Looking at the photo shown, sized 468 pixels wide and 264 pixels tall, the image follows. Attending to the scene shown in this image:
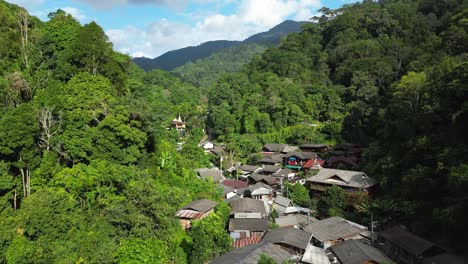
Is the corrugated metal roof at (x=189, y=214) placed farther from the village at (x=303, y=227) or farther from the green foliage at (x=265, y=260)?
the green foliage at (x=265, y=260)

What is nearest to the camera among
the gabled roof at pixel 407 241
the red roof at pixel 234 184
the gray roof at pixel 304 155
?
the gabled roof at pixel 407 241

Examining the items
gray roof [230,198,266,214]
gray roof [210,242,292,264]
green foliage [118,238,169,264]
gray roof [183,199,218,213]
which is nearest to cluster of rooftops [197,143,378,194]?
gray roof [230,198,266,214]

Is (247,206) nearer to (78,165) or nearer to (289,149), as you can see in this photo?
(78,165)

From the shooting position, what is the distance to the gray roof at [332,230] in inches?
728

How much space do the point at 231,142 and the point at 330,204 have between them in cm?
1998

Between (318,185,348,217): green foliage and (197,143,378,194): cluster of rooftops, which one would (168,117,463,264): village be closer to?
(197,143,378,194): cluster of rooftops

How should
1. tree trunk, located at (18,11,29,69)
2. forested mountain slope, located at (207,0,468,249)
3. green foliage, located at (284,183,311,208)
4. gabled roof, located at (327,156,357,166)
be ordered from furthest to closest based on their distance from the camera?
gabled roof, located at (327,156,357,166) < green foliage, located at (284,183,311,208) < tree trunk, located at (18,11,29,69) < forested mountain slope, located at (207,0,468,249)

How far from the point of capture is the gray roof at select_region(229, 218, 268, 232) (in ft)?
63.9

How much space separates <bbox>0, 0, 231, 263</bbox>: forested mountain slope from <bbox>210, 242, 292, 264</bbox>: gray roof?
A: 5.16 feet

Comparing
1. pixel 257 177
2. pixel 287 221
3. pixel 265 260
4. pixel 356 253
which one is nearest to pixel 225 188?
pixel 257 177

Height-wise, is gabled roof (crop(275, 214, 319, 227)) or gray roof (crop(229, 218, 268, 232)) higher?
gray roof (crop(229, 218, 268, 232))

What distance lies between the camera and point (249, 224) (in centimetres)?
1988

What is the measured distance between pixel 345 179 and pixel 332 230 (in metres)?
8.21

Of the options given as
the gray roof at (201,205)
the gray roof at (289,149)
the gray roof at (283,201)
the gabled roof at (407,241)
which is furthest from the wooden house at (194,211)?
the gray roof at (289,149)
